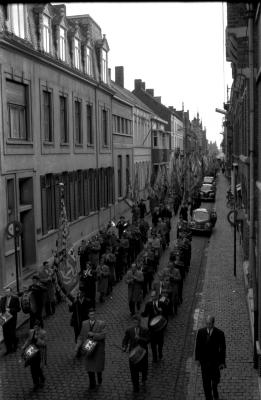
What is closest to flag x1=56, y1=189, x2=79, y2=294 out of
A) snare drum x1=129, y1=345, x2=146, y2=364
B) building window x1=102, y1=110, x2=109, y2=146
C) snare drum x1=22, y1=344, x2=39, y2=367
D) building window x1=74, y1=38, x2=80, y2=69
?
snare drum x1=22, y1=344, x2=39, y2=367

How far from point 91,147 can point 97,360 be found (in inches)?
778

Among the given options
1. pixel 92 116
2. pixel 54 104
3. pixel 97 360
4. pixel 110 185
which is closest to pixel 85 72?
pixel 92 116

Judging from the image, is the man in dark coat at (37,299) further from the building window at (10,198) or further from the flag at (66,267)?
the building window at (10,198)

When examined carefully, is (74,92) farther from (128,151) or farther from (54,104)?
(128,151)

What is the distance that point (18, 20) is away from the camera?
17922 millimetres

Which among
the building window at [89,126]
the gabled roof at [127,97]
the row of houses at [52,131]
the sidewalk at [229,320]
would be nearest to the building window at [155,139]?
the gabled roof at [127,97]

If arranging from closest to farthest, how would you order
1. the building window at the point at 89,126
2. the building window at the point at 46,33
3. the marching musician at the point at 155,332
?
the marching musician at the point at 155,332
the building window at the point at 46,33
the building window at the point at 89,126

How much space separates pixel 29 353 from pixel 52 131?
44.6 feet

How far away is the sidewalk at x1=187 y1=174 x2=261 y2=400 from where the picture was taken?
911 cm

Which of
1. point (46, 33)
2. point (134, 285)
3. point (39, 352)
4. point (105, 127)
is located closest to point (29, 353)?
point (39, 352)

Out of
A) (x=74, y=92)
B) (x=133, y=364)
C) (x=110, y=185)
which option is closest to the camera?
(x=133, y=364)

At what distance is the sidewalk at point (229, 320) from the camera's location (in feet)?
29.9

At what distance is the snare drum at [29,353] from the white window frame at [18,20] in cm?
1183

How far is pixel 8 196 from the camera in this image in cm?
1678
